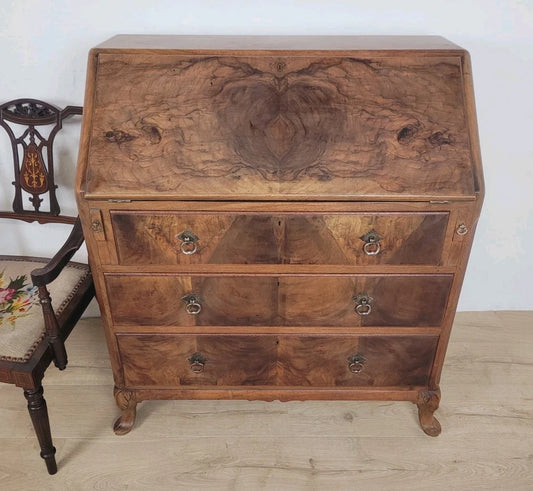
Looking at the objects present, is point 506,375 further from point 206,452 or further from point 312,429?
point 206,452

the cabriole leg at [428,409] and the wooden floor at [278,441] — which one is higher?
the cabriole leg at [428,409]

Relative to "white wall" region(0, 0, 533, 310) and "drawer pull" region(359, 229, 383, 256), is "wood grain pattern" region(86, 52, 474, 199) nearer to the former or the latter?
"drawer pull" region(359, 229, 383, 256)

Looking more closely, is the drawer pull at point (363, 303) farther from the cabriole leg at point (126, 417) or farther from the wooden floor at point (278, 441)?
the cabriole leg at point (126, 417)

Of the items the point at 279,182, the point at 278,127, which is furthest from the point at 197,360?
the point at 278,127

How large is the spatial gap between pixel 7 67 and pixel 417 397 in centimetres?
194

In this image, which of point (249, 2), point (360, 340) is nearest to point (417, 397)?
point (360, 340)

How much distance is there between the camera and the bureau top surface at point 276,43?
150 cm

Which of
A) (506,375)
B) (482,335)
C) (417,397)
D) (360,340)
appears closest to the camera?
(360,340)

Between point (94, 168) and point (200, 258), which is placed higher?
point (94, 168)

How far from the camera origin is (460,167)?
140 centimetres

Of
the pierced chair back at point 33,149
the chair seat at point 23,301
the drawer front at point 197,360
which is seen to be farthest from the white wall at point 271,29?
the drawer front at point 197,360

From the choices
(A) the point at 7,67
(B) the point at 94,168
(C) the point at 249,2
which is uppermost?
(C) the point at 249,2

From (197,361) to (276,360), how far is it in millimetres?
274

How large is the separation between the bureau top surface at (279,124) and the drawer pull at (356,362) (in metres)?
0.62
